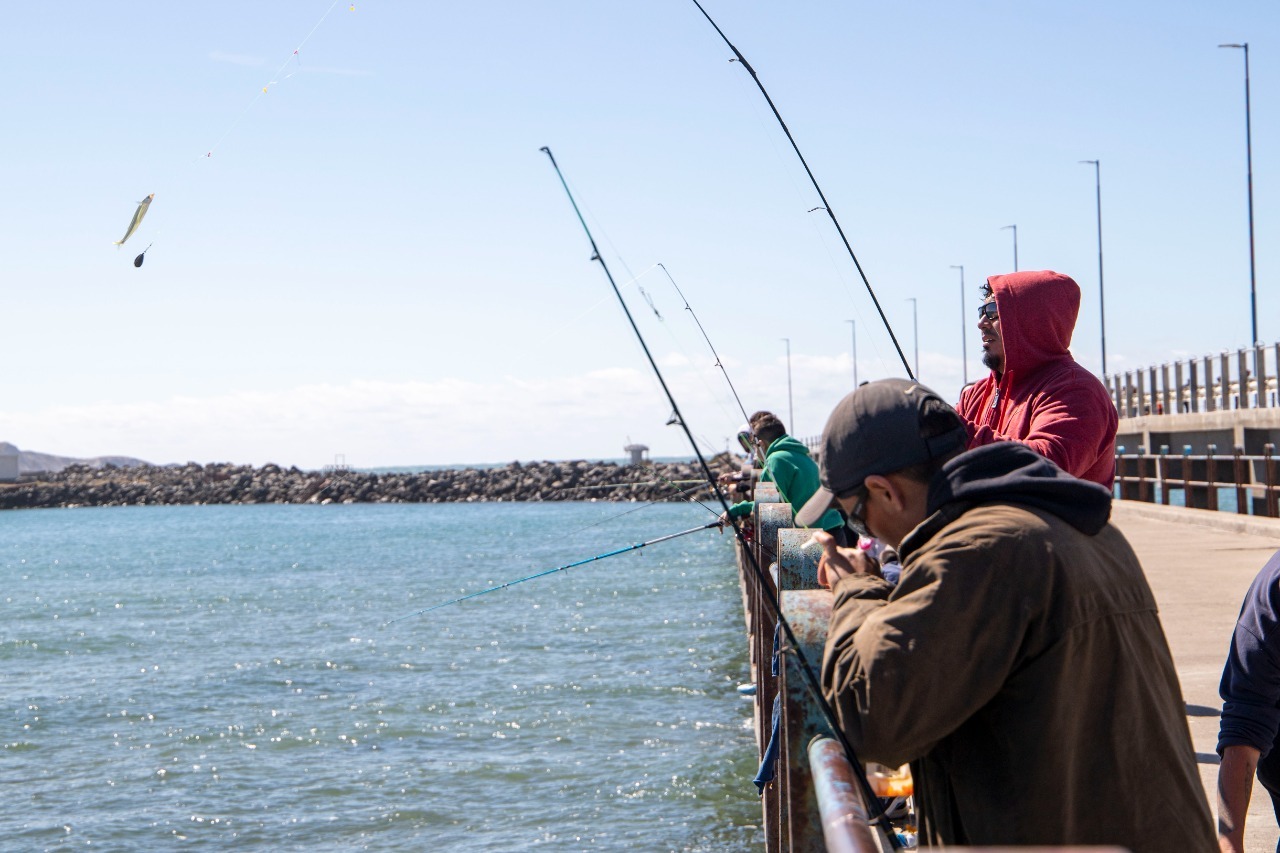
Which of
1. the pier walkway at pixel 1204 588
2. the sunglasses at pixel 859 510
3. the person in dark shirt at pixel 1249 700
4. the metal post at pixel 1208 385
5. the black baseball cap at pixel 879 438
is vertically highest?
the metal post at pixel 1208 385

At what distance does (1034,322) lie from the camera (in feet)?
12.2

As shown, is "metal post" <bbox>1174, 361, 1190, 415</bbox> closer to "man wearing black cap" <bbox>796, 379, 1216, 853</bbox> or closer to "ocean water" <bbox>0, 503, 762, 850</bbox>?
"ocean water" <bbox>0, 503, 762, 850</bbox>

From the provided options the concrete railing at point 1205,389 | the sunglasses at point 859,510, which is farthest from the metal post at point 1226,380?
the sunglasses at point 859,510

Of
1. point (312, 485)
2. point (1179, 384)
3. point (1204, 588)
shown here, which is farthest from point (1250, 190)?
point (312, 485)

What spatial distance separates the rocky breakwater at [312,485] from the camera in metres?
85.4

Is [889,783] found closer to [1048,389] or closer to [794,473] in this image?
[1048,389]

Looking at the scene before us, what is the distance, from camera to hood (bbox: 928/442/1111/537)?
196 centimetres

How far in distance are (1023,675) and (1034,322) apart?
6.59ft

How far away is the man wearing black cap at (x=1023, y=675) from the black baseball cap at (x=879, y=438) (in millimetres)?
77

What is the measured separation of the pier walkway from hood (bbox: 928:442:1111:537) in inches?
110

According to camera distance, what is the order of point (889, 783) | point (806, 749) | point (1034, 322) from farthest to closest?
point (889, 783)
point (1034, 322)
point (806, 749)

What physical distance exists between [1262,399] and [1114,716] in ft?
81.4

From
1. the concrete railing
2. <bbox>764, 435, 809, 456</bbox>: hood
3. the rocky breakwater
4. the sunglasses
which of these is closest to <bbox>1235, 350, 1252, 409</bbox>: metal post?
the concrete railing

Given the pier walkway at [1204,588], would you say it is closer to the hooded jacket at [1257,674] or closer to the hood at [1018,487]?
the hooded jacket at [1257,674]
